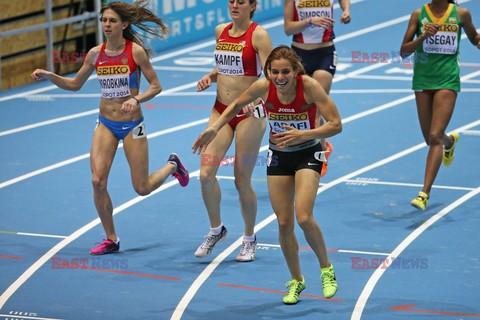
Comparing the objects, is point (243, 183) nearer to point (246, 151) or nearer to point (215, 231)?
point (246, 151)

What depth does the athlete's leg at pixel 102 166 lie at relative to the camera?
33.4ft

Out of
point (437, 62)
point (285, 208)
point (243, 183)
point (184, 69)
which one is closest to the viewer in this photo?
point (285, 208)

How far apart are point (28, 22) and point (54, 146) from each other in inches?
209

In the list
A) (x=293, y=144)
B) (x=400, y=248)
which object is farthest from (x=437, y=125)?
(x=293, y=144)

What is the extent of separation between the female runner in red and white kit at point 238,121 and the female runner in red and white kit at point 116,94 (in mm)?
706

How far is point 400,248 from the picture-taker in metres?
10.5

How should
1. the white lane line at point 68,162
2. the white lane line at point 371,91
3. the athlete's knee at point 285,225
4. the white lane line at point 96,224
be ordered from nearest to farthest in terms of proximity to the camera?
the athlete's knee at point 285,225, the white lane line at point 96,224, the white lane line at point 68,162, the white lane line at point 371,91

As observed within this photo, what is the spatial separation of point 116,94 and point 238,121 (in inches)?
50.0

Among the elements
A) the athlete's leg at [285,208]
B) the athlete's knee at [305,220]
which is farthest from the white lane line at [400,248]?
the athlete's knee at [305,220]

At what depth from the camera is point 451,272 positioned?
987 centimetres

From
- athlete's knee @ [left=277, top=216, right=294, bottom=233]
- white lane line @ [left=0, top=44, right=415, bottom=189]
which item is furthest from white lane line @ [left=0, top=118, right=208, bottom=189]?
athlete's knee @ [left=277, top=216, right=294, bottom=233]

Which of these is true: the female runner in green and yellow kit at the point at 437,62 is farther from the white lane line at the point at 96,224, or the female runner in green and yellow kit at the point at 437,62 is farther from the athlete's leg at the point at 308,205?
the athlete's leg at the point at 308,205

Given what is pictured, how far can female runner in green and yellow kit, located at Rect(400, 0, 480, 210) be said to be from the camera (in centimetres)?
1177

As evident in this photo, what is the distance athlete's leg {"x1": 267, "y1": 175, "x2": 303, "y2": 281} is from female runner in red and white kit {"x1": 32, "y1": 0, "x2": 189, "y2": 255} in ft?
6.62
